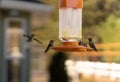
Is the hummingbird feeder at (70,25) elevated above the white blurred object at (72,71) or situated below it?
above

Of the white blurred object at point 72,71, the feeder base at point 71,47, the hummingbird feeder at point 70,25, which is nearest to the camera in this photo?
the feeder base at point 71,47

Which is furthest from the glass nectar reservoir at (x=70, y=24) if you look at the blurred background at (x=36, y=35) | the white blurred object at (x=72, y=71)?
the white blurred object at (x=72, y=71)

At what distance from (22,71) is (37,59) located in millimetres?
4361

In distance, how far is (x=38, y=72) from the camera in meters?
13.0

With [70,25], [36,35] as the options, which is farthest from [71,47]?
[36,35]

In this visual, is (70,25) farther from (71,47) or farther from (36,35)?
(36,35)

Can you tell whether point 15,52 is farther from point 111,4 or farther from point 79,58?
point 111,4

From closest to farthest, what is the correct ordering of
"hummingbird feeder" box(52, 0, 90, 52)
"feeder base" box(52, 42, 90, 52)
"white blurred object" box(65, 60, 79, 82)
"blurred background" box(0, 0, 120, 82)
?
"feeder base" box(52, 42, 90, 52), "hummingbird feeder" box(52, 0, 90, 52), "white blurred object" box(65, 60, 79, 82), "blurred background" box(0, 0, 120, 82)

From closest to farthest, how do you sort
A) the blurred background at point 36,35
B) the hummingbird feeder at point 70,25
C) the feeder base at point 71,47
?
the feeder base at point 71,47 < the hummingbird feeder at point 70,25 < the blurred background at point 36,35

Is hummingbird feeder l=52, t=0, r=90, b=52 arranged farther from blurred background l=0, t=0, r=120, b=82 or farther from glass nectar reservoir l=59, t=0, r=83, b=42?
blurred background l=0, t=0, r=120, b=82

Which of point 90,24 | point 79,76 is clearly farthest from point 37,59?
point 79,76

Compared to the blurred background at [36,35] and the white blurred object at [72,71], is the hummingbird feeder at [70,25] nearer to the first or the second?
the blurred background at [36,35]

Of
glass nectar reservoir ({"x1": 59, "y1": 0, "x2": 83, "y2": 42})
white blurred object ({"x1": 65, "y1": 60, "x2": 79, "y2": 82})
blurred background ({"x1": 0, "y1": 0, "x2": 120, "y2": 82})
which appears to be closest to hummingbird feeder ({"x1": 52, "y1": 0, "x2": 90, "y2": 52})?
glass nectar reservoir ({"x1": 59, "y1": 0, "x2": 83, "y2": 42})

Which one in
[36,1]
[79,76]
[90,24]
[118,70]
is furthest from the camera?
[90,24]
